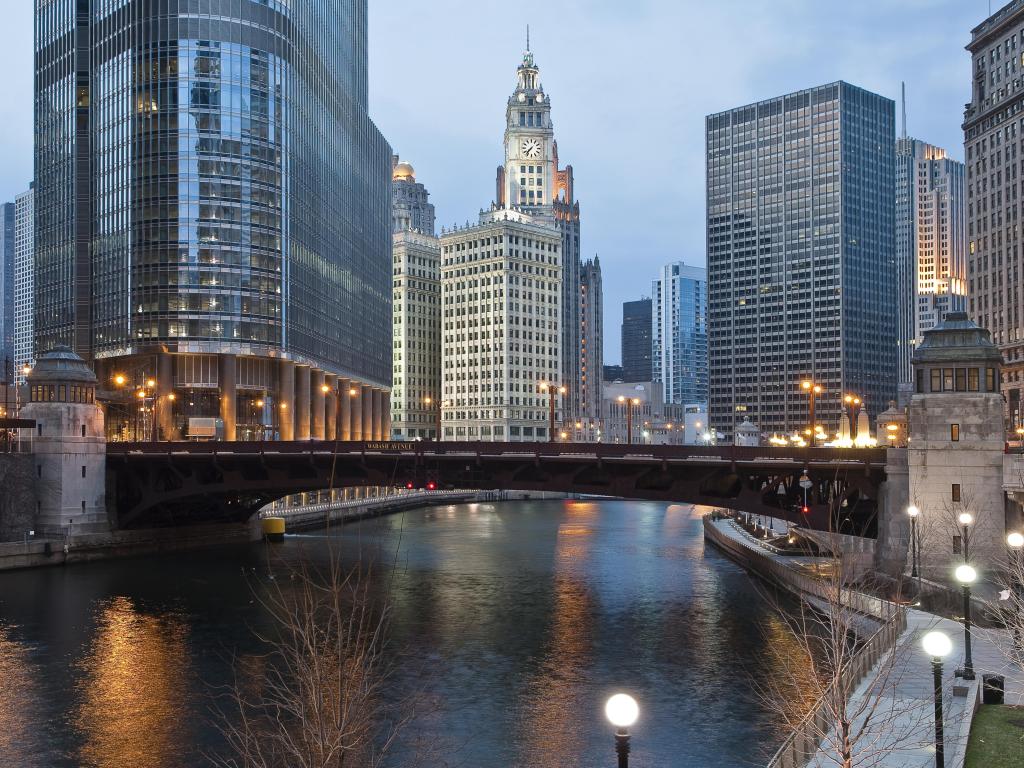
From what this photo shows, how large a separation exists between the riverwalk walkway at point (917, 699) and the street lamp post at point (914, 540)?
23.1 ft

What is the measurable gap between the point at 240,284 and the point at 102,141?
29264mm

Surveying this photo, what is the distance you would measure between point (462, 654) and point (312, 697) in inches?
1273

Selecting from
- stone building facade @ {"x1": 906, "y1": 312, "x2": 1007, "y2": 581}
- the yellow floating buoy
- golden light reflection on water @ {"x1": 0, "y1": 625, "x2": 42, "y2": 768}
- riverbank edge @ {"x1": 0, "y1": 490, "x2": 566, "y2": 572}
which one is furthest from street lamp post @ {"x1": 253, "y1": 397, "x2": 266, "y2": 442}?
stone building facade @ {"x1": 906, "y1": 312, "x2": 1007, "y2": 581}

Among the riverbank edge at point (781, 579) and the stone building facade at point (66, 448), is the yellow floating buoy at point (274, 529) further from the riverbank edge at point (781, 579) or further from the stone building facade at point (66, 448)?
the riverbank edge at point (781, 579)

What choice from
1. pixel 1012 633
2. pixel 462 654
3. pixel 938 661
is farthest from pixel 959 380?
pixel 938 661

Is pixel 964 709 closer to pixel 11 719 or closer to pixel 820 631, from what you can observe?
pixel 820 631

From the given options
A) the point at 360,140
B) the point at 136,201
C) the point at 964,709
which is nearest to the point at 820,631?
the point at 964,709

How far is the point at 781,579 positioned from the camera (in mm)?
74562

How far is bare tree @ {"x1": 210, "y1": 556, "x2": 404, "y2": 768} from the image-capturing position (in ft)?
79.4

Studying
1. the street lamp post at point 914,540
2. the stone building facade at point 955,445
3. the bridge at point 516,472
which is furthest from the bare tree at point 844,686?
the stone building facade at point 955,445

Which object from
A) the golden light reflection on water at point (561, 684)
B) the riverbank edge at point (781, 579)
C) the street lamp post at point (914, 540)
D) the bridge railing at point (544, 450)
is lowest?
the golden light reflection on water at point (561, 684)

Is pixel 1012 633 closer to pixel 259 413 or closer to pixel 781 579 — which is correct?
pixel 781 579

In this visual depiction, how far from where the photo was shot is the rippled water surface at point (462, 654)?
39.9m

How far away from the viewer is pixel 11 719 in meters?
42.8
